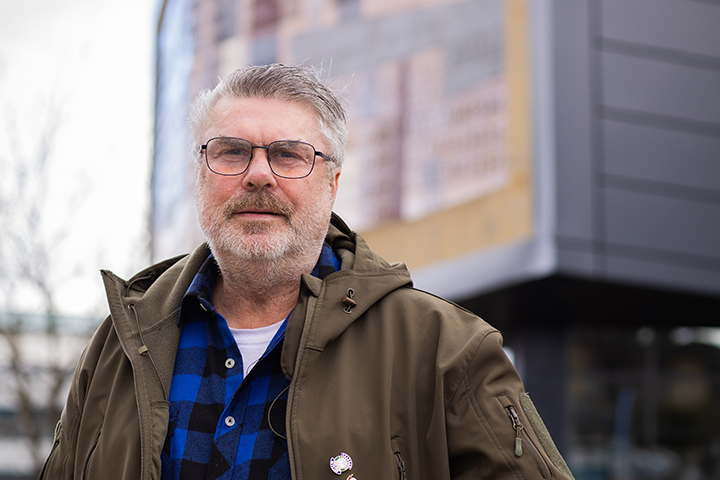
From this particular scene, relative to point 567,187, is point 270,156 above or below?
below

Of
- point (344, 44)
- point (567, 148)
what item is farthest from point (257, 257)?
point (344, 44)

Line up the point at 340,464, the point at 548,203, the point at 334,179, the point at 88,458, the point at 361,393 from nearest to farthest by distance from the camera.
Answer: the point at 340,464 → the point at 361,393 → the point at 88,458 → the point at 334,179 → the point at 548,203

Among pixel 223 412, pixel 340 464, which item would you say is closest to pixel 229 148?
pixel 223 412

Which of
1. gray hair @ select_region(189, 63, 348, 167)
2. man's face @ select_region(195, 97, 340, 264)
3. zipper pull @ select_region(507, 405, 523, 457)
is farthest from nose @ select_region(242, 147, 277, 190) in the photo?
zipper pull @ select_region(507, 405, 523, 457)

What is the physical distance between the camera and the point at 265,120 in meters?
2.32

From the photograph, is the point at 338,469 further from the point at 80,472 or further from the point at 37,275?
the point at 37,275

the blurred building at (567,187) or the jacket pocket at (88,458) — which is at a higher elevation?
the blurred building at (567,187)

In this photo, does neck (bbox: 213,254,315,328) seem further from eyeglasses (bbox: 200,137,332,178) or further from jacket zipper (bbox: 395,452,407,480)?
jacket zipper (bbox: 395,452,407,480)

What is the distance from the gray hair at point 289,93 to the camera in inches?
93.4

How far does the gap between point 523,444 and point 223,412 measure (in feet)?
2.59

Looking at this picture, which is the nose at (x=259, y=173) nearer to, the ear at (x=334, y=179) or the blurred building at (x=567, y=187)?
the ear at (x=334, y=179)

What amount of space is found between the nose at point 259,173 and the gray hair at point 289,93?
0.19 metres

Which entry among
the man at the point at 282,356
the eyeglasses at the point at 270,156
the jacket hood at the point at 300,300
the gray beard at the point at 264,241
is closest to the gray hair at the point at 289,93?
the man at the point at 282,356

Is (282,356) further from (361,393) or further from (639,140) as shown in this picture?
(639,140)
